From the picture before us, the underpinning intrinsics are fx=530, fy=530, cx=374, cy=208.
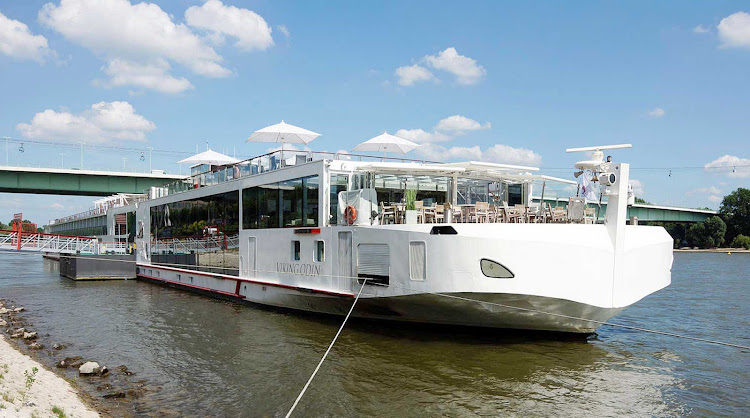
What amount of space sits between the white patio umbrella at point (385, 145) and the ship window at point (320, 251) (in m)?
8.55

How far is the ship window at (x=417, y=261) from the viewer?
39.2 ft

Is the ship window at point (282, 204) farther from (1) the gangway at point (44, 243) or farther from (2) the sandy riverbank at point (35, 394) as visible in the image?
(1) the gangway at point (44, 243)

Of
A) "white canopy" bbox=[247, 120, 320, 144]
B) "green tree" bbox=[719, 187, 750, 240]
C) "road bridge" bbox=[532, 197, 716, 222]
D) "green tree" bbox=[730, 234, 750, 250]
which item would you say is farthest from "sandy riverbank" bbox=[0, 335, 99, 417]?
"green tree" bbox=[719, 187, 750, 240]

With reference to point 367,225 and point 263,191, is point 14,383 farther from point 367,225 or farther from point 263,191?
point 263,191

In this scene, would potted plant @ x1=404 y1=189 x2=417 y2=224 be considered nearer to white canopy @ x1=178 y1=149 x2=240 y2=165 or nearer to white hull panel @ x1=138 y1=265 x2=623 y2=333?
white hull panel @ x1=138 y1=265 x2=623 y2=333

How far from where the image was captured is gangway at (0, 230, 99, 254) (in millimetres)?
30562

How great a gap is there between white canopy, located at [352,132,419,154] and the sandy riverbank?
14.9 m

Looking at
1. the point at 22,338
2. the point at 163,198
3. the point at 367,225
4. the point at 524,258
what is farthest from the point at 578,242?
the point at 163,198

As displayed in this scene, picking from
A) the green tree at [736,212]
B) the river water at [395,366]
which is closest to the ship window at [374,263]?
the river water at [395,366]

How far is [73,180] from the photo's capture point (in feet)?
141

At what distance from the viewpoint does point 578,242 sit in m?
11.1

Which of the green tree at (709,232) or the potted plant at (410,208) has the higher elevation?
the potted plant at (410,208)

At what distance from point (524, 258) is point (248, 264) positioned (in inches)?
412

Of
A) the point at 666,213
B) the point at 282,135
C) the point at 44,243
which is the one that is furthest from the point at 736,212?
the point at 44,243
